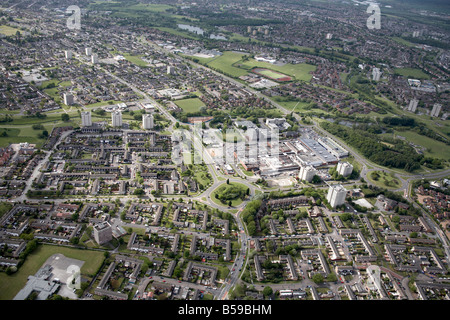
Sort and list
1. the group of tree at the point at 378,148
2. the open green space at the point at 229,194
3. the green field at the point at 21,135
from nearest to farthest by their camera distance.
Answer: the open green space at the point at 229,194
the green field at the point at 21,135
the group of tree at the point at 378,148

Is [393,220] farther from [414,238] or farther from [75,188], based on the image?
[75,188]

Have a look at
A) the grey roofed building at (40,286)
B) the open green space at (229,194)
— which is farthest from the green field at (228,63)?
the grey roofed building at (40,286)

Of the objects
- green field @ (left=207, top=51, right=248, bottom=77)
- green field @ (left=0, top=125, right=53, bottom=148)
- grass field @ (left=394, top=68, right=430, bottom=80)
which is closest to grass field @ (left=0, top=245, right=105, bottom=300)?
green field @ (left=0, top=125, right=53, bottom=148)

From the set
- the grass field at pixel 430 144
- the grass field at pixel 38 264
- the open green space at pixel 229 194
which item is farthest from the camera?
the grass field at pixel 430 144

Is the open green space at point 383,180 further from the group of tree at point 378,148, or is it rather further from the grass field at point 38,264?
the grass field at point 38,264

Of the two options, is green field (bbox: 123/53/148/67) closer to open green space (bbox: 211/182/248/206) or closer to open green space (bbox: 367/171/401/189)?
open green space (bbox: 211/182/248/206)

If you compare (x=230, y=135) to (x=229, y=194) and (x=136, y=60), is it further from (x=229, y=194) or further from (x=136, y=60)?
(x=136, y=60)
